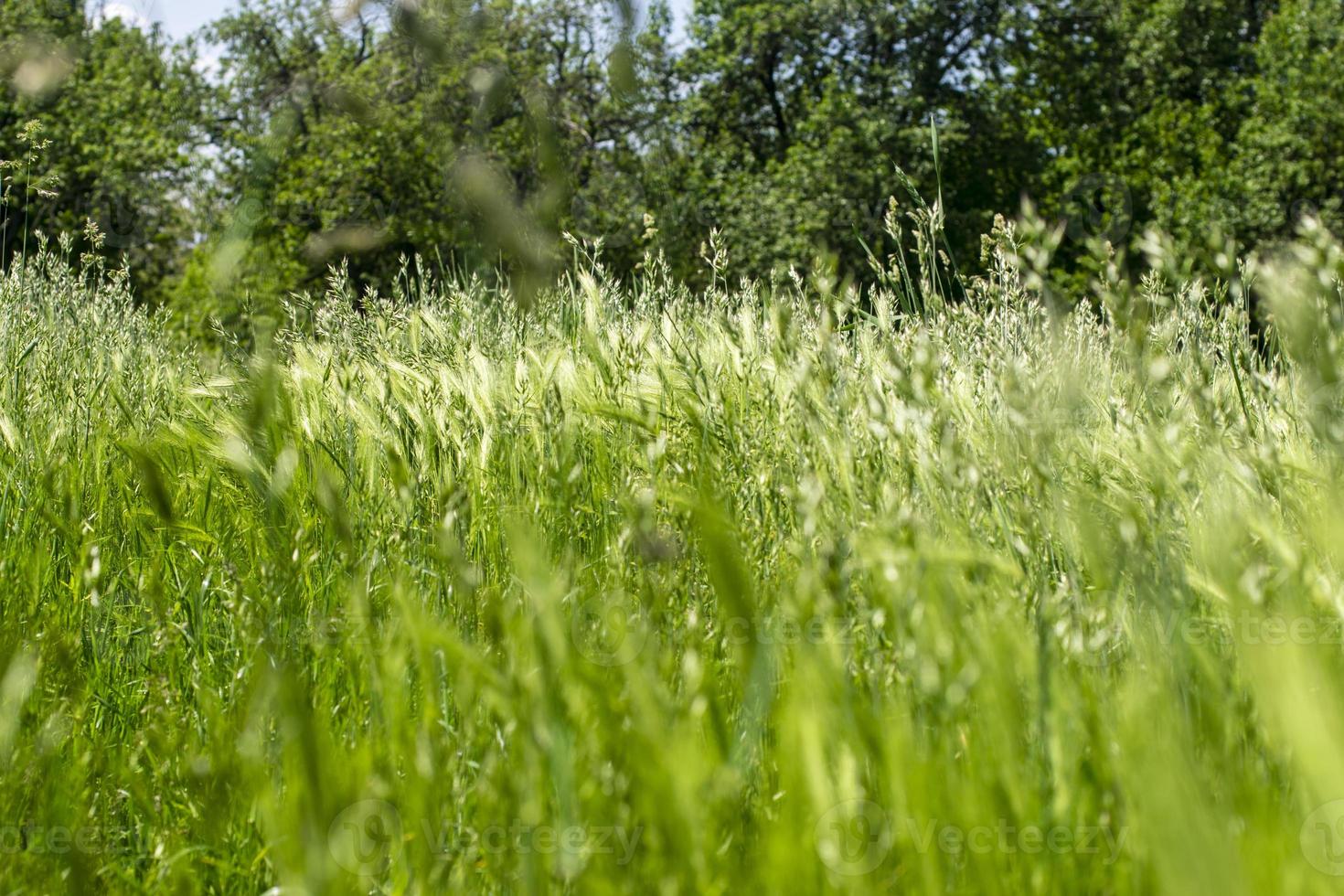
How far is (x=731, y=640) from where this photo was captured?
1.49 m

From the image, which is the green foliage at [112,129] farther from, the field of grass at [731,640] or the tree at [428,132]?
the field of grass at [731,640]

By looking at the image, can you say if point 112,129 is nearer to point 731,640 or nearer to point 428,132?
point 428,132

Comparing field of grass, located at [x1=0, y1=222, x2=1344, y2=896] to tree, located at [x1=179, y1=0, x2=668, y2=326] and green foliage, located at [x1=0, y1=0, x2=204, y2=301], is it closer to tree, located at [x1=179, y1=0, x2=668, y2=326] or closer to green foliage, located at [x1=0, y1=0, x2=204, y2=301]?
tree, located at [x1=179, y1=0, x2=668, y2=326]

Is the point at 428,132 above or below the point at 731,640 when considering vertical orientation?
below

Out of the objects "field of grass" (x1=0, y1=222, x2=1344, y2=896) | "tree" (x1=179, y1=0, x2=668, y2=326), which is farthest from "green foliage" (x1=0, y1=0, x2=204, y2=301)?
"field of grass" (x1=0, y1=222, x2=1344, y2=896)

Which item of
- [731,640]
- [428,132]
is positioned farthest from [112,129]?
[731,640]

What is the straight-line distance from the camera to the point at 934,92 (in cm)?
1966

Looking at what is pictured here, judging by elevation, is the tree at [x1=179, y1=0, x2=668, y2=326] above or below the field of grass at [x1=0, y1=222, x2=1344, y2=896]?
below

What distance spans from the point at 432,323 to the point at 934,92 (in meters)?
18.4

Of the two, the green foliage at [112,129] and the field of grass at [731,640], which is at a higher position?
the field of grass at [731,640]

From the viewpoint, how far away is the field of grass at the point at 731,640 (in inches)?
32.7

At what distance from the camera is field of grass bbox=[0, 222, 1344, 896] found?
2.72 ft

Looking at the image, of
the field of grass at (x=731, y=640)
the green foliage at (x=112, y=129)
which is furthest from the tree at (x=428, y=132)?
the field of grass at (x=731, y=640)

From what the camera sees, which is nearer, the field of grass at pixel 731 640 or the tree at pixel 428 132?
the field of grass at pixel 731 640
